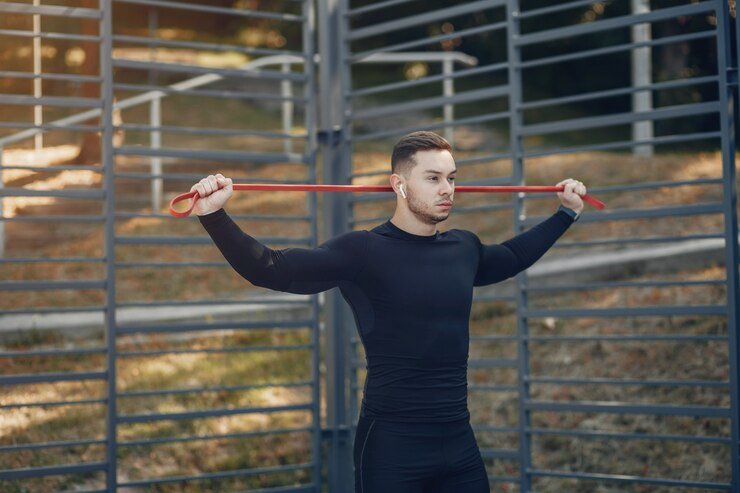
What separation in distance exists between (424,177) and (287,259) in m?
0.66

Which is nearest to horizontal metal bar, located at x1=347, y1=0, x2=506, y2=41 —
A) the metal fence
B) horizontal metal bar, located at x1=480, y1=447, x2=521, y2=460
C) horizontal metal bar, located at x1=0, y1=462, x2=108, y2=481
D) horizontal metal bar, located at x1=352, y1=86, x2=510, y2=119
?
the metal fence

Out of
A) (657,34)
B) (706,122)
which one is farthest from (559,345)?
(657,34)

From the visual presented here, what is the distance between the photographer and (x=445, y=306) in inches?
139

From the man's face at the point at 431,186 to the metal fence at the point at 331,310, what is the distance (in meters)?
1.49

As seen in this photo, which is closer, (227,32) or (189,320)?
(189,320)

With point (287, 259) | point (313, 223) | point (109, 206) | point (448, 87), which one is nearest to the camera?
point (287, 259)

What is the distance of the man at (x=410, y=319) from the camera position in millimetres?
3408

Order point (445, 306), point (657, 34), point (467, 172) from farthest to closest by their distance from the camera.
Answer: point (657, 34), point (467, 172), point (445, 306)

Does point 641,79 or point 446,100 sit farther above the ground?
point 641,79

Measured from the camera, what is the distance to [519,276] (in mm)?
5121

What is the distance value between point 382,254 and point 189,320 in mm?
3912

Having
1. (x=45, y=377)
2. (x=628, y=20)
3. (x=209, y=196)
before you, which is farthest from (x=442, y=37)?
(x=45, y=377)

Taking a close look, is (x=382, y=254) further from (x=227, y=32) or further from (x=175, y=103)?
(x=227, y=32)

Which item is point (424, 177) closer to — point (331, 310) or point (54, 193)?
point (331, 310)
